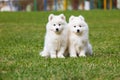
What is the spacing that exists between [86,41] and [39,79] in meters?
2.73

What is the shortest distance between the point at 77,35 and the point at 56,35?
43 cm

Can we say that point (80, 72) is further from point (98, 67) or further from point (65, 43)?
point (65, 43)

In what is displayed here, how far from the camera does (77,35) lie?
910 cm

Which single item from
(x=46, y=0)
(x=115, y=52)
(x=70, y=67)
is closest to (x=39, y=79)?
(x=70, y=67)

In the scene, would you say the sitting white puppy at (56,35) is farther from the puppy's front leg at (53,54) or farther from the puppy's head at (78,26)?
the puppy's head at (78,26)

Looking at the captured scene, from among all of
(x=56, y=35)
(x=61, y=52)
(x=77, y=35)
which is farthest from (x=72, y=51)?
(x=56, y=35)

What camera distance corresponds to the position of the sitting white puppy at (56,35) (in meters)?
8.94

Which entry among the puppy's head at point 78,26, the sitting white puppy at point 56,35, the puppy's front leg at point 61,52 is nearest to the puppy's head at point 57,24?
the sitting white puppy at point 56,35

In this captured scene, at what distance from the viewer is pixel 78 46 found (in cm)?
917

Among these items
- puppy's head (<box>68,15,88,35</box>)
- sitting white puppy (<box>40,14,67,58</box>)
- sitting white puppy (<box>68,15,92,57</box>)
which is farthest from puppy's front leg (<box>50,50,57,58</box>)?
puppy's head (<box>68,15,88,35</box>)

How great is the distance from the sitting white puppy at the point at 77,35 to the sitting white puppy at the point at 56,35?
0.14 metres

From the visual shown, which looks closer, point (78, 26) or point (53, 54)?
point (78, 26)

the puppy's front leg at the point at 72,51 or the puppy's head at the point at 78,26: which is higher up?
the puppy's head at the point at 78,26

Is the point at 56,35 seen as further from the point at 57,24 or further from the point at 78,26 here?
the point at 78,26
